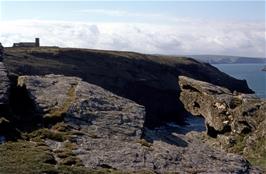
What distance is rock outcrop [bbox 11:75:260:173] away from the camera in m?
18.9

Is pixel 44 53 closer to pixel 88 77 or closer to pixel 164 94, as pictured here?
pixel 88 77

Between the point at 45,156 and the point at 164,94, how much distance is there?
161 metres

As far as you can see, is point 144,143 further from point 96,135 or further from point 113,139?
point 96,135

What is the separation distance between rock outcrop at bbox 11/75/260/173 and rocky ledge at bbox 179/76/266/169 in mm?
7941

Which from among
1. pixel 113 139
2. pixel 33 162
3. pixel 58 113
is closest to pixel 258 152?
pixel 113 139

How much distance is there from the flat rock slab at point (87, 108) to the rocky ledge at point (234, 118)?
8698mm

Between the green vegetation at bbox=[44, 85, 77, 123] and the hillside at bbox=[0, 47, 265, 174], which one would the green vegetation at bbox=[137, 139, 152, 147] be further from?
the green vegetation at bbox=[44, 85, 77, 123]

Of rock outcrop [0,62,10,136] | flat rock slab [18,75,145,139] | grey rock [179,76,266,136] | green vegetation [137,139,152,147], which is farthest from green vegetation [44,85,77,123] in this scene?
grey rock [179,76,266,136]

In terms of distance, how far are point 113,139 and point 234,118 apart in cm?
1538

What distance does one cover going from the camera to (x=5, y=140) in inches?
760

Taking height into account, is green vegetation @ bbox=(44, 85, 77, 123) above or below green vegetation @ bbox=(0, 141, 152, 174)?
above

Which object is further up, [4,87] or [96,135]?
[4,87]

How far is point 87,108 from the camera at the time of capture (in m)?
23.2

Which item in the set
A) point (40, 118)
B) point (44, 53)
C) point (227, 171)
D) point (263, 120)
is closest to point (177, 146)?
point (227, 171)
